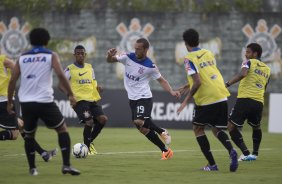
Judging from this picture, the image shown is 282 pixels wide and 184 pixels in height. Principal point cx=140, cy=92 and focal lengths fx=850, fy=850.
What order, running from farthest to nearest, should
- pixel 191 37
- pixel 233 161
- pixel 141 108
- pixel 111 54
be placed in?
pixel 141 108 < pixel 111 54 < pixel 191 37 < pixel 233 161

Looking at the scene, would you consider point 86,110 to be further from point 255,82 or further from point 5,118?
point 255,82

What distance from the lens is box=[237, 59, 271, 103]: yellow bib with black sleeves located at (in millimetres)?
17312

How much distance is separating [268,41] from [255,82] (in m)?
19.4

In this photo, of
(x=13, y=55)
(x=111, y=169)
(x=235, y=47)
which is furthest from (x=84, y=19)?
(x=111, y=169)

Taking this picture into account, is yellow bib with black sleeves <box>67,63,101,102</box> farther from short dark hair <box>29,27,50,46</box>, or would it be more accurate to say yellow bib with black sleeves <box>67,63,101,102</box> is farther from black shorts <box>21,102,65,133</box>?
short dark hair <box>29,27,50,46</box>

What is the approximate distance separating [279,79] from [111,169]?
74.1ft

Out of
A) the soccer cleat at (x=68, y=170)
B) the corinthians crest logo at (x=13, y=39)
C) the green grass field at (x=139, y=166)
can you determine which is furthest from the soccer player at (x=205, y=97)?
the corinthians crest logo at (x=13, y=39)

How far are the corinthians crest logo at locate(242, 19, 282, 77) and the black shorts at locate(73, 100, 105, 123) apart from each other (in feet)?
59.2

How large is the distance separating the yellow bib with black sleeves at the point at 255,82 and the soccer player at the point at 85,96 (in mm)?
3334

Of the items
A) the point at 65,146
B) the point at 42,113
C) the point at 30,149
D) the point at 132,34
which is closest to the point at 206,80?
the point at 65,146

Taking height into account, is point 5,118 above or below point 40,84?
below

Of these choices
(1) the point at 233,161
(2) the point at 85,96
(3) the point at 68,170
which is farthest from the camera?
(2) the point at 85,96

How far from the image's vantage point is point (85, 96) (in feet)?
62.2

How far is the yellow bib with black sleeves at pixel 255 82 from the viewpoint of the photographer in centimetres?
1731
